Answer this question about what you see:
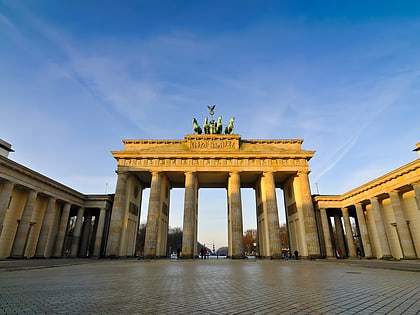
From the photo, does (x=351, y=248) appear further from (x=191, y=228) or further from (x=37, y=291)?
(x=37, y=291)

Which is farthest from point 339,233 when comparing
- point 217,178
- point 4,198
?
point 4,198

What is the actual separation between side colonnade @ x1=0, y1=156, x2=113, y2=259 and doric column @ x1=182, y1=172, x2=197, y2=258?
12.6 metres

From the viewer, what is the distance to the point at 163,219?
119 ft

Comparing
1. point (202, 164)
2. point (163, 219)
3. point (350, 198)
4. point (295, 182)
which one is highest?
point (202, 164)

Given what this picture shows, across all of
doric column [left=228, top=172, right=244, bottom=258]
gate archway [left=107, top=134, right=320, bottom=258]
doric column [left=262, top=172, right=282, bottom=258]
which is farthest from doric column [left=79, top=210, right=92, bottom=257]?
doric column [left=262, top=172, right=282, bottom=258]

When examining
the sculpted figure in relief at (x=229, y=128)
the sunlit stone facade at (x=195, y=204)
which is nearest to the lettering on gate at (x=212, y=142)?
the sunlit stone facade at (x=195, y=204)

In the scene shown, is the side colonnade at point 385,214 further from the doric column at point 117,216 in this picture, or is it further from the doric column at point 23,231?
the doric column at point 23,231

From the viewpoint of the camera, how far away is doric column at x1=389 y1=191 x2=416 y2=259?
80.8 feet

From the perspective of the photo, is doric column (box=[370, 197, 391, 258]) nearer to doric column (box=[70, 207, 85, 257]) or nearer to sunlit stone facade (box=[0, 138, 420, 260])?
sunlit stone facade (box=[0, 138, 420, 260])

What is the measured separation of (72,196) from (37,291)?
32.3 meters

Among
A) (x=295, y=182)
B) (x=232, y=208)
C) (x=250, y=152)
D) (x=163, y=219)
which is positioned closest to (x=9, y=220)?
(x=163, y=219)

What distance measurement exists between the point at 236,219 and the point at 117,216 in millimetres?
15927

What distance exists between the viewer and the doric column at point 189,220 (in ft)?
96.0

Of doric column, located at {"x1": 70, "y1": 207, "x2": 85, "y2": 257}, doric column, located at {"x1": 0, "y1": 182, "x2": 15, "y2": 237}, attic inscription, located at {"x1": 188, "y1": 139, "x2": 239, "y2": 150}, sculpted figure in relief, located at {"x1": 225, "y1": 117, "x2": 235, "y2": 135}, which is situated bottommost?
doric column, located at {"x1": 70, "y1": 207, "x2": 85, "y2": 257}
